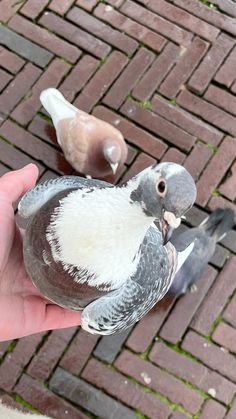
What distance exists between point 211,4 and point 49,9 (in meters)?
0.98

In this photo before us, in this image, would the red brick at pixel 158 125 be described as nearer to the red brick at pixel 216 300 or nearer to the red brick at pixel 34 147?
the red brick at pixel 34 147

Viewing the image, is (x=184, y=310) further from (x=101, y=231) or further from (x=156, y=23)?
(x=156, y=23)

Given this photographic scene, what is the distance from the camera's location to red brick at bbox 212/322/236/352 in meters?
2.70

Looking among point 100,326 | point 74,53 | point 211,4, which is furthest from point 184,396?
point 211,4

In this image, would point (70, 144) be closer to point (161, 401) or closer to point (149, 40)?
point (149, 40)

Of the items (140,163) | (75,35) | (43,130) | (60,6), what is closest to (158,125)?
(140,163)

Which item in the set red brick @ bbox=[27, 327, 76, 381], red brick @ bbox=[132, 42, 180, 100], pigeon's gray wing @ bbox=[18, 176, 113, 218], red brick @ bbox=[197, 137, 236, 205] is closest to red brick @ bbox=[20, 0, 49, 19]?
red brick @ bbox=[132, 42, 180, 100]

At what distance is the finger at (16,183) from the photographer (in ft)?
6.98

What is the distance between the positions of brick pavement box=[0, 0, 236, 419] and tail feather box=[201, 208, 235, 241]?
180 millimetres

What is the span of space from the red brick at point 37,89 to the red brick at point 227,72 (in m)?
0.88

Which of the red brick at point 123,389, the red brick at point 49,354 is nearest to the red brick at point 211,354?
the red brick at point 123,389

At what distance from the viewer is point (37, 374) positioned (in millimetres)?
2588

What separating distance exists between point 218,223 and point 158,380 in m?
0.81

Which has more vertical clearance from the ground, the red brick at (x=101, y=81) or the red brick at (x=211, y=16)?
the red brick at (x=211, y=16)
